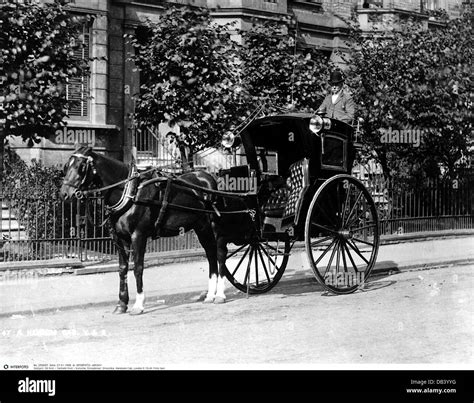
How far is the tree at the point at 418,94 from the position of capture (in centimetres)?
1923

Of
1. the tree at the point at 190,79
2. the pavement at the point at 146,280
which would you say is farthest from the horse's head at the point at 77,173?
the tree at the point at 190,79

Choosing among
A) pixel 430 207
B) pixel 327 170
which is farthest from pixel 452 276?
pixel 430 207

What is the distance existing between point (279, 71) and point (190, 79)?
3117 mm

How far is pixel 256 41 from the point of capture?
19.2m

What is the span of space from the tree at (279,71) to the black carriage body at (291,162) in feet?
20.5

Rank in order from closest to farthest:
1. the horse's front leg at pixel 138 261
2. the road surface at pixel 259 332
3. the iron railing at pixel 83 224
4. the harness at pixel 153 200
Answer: the road surface at pixel 259 332
the harness at pixel 153 200
the horse's front leg at pixel 138 261
the iron railing at pixel 83 224

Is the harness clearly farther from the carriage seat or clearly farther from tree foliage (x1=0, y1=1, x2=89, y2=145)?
tree foliage (x1=0, y1=1, x2=89, y2=145)

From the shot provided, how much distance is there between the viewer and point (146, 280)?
42.5 ft

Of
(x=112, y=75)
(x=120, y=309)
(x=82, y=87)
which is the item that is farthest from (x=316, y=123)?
(x=112, y=75)

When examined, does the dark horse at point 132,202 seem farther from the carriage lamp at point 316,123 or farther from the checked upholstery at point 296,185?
the carriage lamp at point 316,123

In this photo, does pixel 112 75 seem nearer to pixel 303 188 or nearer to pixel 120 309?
pixel 303 188

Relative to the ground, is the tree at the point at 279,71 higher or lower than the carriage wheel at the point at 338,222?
higher

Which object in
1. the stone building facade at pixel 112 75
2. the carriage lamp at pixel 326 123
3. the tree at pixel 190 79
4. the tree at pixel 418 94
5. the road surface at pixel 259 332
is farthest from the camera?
the tree at pixel 418 94

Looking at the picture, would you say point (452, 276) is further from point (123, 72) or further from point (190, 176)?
point (123, 72)
